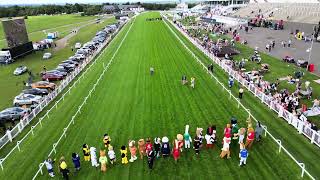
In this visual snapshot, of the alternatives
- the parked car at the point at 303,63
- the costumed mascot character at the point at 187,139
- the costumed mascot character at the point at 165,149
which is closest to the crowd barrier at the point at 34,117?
the costumed mascot character at the point at 165,149

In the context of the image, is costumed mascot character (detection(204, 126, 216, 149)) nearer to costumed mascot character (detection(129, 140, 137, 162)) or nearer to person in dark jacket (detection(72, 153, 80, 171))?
costumed mascot character (detection(129, 140, 137, 162))

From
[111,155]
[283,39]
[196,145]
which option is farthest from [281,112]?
[283,39]

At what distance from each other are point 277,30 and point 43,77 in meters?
52.1

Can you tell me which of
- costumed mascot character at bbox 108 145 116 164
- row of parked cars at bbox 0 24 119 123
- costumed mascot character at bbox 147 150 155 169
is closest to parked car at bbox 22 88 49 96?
row of parked cars at bbox 0 24 119 123

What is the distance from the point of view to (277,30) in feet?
242

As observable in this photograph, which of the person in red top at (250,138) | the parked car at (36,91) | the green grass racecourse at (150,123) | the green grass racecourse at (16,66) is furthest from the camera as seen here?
the green grass racecourse at (16,66)

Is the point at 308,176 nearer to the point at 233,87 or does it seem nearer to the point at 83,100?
the point at 233,87

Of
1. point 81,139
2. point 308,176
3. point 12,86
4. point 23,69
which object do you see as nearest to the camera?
A: point 308,176

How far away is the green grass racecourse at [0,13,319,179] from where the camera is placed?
1755cm

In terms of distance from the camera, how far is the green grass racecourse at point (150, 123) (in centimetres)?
1755

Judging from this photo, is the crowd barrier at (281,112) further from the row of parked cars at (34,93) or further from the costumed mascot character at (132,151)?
the row of parked cars at (34,93)

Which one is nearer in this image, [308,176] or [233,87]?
[308,176]

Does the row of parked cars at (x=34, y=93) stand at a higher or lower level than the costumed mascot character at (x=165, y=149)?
lower

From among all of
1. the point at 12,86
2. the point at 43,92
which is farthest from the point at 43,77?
the point at 43,92
